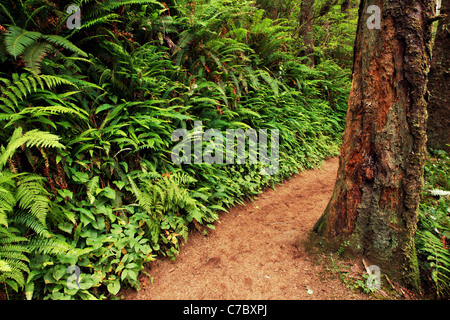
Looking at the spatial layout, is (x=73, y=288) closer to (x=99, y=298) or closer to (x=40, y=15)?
(x=99, y=298)

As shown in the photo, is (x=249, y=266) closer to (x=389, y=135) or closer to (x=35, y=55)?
(x=389, y=135)

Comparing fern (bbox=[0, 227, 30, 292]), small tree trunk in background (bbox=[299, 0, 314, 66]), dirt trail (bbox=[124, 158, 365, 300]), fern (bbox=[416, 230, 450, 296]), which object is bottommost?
dirt trail (bbox=[124, 158, 365, 300])

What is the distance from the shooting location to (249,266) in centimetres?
251

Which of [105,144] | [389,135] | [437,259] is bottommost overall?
[437,259]

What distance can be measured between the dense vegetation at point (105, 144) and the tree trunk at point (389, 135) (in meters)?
0.36

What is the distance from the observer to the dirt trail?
216 cm

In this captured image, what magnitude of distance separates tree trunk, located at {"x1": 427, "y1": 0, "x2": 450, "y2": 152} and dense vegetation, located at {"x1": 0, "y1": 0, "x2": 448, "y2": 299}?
113 inches

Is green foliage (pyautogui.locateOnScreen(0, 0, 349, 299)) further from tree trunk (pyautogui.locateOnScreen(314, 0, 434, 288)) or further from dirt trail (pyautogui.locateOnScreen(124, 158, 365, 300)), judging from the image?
tree trunk (pyautogui.locateOnScreen(314, 0, 434, 288))

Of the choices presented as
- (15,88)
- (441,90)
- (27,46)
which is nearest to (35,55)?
(27,46)

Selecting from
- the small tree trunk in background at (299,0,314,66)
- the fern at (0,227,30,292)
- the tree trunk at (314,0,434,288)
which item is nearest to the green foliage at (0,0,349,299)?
the fern at (0,227,30,292)

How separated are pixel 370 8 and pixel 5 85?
375cm

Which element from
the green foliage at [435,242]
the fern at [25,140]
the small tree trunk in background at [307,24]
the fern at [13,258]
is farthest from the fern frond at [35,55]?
the small tree trunk in background at [307,24]

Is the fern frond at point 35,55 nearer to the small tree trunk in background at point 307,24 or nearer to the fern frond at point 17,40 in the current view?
the fern frond at point 17,40

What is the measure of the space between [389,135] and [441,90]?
4142 mm
